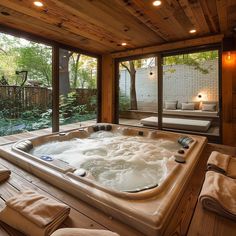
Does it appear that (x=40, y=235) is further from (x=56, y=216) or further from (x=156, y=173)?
(x=156, y=173)

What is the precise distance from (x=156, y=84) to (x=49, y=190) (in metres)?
3.24

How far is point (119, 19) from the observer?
243 centimetres

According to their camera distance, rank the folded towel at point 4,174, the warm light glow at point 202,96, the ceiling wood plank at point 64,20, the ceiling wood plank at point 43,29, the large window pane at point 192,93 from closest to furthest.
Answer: the folded towel at point 4,174
the ceiling wood plank at point 64,20
the ceiling wood plank at point 43,29
the large window pane at point 192,93
the warm light glow at point 202,96

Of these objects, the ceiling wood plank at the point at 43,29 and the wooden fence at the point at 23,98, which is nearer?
the ceiling wood plank at the point at 43,29

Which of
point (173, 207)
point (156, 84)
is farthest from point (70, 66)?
point (173, 207)

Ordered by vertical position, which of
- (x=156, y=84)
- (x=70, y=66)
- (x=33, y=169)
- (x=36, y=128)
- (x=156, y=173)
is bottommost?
(x=156, y=173)

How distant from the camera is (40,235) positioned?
38.4 inches

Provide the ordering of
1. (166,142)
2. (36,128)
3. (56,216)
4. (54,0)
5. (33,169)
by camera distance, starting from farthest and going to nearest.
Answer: (36,128) < (166,142) < (54,0) < (33,169) < (56,216)

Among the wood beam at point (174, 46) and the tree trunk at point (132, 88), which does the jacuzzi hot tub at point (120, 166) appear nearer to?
the tree trunk at point (132, 88)

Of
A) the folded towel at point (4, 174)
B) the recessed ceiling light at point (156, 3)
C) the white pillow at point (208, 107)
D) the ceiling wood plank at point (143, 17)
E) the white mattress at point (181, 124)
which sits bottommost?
the folded towel at point (4, 174)

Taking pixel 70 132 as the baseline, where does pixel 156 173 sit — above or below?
below

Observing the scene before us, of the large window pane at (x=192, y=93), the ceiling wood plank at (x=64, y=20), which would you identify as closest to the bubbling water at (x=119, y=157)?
the large window pane at (x=192, y=93)

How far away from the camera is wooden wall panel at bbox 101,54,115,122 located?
446cm

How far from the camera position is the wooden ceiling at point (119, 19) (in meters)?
2.05
